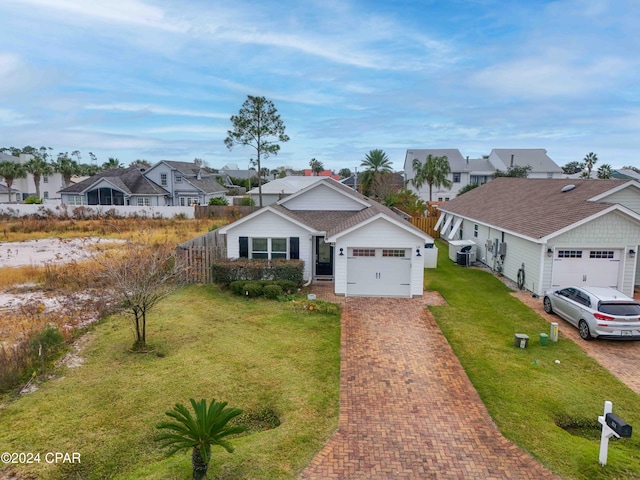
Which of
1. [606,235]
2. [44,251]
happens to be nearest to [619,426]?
[606,235]

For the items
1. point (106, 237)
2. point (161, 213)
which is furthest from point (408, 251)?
point (161, 213)

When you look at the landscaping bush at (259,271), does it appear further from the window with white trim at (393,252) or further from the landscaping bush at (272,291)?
the window with white trim at (393,252)

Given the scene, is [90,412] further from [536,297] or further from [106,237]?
[106,237]

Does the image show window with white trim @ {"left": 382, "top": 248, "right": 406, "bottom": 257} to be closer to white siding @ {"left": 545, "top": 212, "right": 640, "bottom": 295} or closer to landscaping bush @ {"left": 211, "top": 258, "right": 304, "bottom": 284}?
landscaping bush @ {"left": 211, "top": 258, "right": 304, "bottom": 284}

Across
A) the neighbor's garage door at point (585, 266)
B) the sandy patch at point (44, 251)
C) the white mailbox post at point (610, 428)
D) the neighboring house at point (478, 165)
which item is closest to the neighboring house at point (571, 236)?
the neighbor's garage door at point (585, 266)

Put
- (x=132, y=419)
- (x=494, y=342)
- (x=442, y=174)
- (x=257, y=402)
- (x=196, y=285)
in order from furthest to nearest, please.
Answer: (x=442, y=174) → (x=196, y=285) → (x=494, y=342) → (x=257, y=402) → (x=132, y=419)

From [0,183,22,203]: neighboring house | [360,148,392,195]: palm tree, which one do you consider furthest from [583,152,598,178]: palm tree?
[0,183,22,203]: neighboring house

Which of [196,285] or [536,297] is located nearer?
[536,297]
